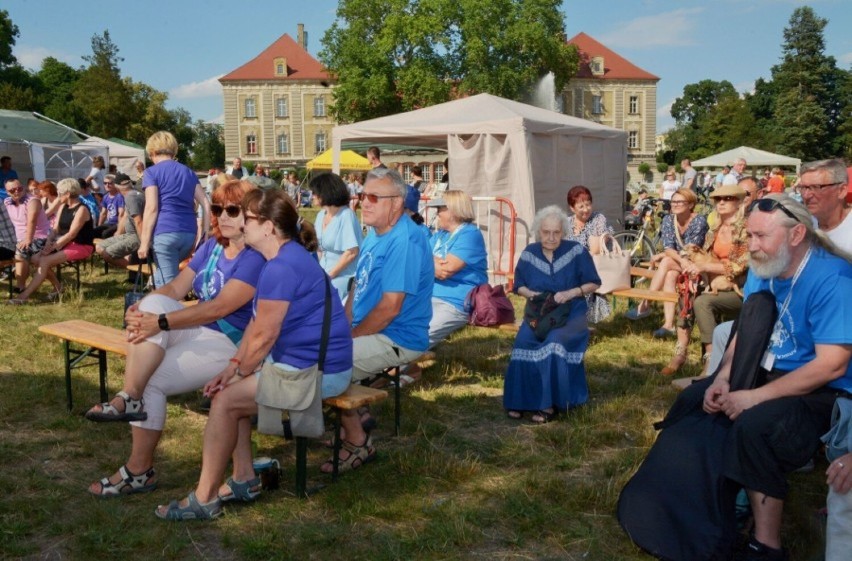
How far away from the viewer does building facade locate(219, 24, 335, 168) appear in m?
74.7

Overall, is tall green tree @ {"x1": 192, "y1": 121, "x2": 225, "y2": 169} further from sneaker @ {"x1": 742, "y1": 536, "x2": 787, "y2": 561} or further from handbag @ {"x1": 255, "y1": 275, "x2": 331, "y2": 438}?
sneaker @ {"x1": 742, "y1": 536, "x2": 787, "y2": 561}

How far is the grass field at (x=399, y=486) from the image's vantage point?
3.38 m

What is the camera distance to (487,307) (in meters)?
6.13

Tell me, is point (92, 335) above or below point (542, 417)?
above

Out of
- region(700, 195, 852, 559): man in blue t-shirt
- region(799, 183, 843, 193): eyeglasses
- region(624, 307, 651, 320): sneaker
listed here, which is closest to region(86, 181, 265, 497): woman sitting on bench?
region(700, 195, 852, 559): man in blue t-shirt

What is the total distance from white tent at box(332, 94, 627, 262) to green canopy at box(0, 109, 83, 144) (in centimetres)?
1424

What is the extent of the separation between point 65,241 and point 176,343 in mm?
6316

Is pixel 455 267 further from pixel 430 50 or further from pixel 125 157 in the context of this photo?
pixel 430 50

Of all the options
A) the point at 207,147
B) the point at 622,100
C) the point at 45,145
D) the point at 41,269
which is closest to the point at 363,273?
the point at 41,269

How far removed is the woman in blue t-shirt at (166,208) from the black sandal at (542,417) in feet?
11.2

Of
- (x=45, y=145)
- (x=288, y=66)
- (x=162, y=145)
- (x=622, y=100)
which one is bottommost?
(x=162, y=145)

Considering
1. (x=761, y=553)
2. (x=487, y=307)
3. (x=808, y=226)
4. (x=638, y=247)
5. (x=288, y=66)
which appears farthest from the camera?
(x=288, y=66)

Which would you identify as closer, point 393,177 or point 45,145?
point 393,177

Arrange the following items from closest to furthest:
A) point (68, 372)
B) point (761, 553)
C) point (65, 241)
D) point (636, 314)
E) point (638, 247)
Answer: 1. point (761, 553)
2. point (68, 372)
3. point (636, 314)
4. point (65, 241)
5. point (638, 247)
